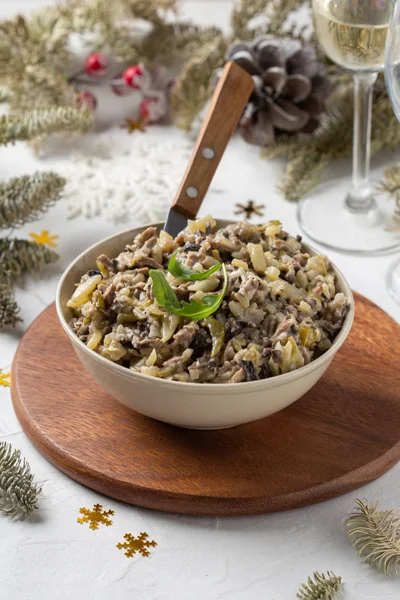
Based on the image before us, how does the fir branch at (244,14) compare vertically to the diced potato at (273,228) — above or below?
below

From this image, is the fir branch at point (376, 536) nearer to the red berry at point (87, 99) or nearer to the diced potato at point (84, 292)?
the diced potato at point (84, 292)

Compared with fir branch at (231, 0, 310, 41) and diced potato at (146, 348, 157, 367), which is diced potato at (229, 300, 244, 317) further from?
fir branch at (231, 0, 310, 41)

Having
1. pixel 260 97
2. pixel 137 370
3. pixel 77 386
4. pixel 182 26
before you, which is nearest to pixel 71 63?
pixel 182 26

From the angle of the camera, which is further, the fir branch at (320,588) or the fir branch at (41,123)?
the fir branch at (41,123)

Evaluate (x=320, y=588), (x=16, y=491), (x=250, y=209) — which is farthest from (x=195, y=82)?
(x=320, y=588)

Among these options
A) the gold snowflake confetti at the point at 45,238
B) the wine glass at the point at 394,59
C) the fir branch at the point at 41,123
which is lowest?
the gold snowflake confetti at the point at 45,238

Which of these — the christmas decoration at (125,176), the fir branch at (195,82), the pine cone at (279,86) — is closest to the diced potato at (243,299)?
the christmas decoration at (125,176)
